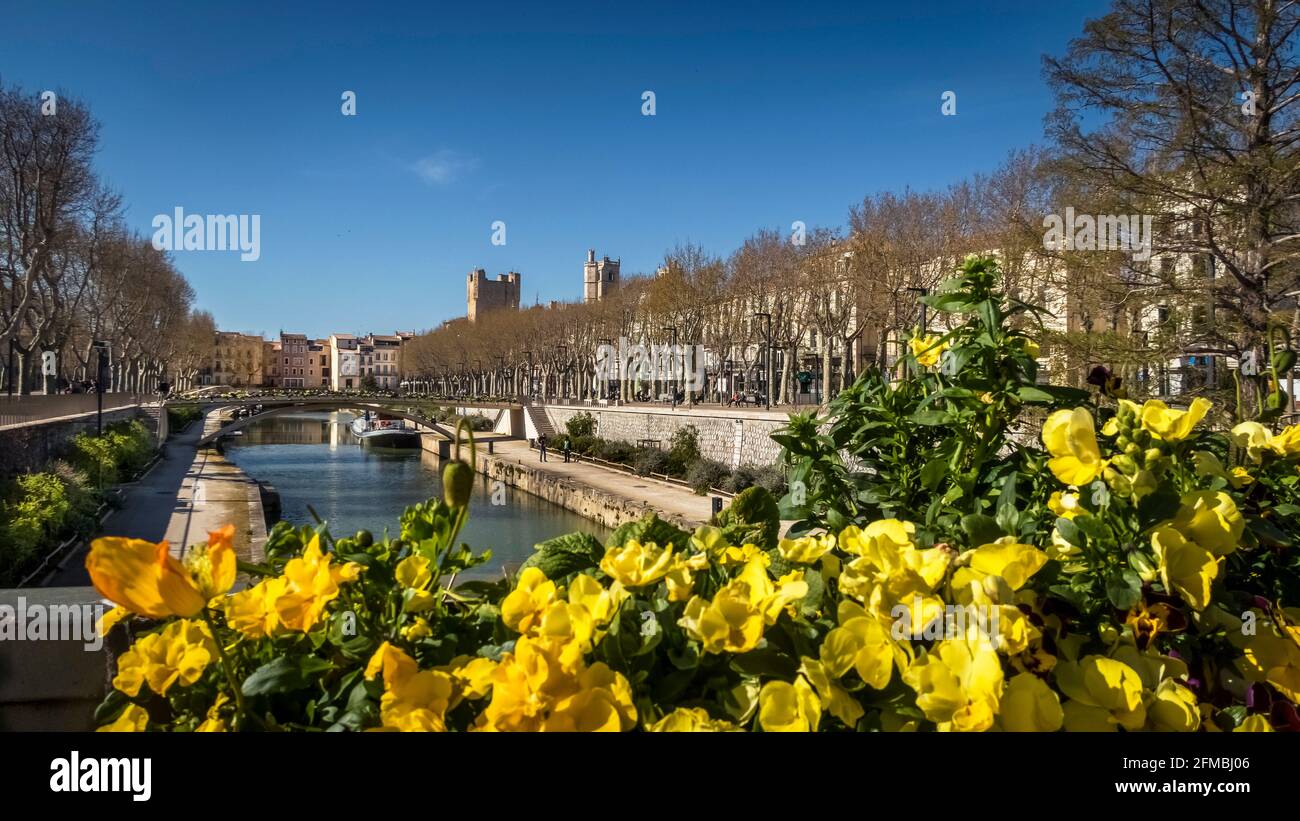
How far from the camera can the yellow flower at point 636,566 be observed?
3.08 ft

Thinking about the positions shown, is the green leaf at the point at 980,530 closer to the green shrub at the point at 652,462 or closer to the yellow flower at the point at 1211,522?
the yellow flower at the point at 1211,522

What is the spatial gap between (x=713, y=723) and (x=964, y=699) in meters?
0.25

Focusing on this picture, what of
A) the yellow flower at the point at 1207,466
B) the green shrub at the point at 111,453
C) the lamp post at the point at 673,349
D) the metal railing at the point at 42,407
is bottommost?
the green shrub at the point at 111,453

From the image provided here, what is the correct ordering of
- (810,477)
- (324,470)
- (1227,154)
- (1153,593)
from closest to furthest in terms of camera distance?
(1153,593) < (810,477) < (1227,154) < (324,470)

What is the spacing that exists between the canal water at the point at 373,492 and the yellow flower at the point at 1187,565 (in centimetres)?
870

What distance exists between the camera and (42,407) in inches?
890

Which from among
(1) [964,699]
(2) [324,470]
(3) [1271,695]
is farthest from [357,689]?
(2) [324,470]

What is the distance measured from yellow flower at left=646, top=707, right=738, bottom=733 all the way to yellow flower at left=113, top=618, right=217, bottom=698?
0.47 metres

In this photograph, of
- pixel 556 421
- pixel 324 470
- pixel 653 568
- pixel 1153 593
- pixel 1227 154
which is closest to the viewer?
pixel 653 568

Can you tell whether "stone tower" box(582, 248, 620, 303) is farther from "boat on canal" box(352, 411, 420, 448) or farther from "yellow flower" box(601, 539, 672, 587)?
"yellow flower" box(601, 539, 672, 587)

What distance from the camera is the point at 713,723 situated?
2.73 ft

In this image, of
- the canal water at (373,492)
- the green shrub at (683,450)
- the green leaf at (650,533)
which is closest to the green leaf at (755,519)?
the green leaf at (650,533)

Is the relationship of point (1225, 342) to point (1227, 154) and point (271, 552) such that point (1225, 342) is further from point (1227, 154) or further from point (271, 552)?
point (271, 552)

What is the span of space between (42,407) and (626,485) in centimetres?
1739
